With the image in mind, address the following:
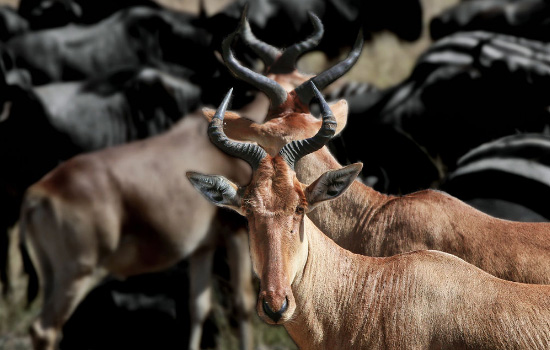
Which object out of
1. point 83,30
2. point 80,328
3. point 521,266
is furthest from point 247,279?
point 83,30

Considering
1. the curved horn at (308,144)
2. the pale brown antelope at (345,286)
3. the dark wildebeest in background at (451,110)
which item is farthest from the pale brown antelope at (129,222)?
the curved horn at (308,144)

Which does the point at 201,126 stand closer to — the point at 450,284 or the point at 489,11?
the point at 489,11

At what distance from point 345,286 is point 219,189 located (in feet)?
2.49

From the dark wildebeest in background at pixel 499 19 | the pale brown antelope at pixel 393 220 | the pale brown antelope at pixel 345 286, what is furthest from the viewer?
the dark wildebeest in background at pixel 499 19

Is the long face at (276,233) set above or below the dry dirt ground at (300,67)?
above

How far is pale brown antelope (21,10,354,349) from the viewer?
764 centimetres

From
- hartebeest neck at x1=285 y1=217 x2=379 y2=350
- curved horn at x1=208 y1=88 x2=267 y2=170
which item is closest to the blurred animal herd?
curved horn at x1=208 y1=88 x2=267 y2=170

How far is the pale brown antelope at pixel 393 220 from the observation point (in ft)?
15.6

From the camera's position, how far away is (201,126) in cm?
886

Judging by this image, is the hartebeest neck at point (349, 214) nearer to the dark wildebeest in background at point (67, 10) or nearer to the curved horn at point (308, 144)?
the curved horn at point (308, 144)

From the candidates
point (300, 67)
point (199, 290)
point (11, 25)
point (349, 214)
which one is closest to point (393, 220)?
point (349, 214)

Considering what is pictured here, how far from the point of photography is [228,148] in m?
4.27

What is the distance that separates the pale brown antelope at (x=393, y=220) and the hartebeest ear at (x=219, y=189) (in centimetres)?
120

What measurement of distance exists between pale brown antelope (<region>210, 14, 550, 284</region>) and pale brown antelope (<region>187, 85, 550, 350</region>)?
553mm
